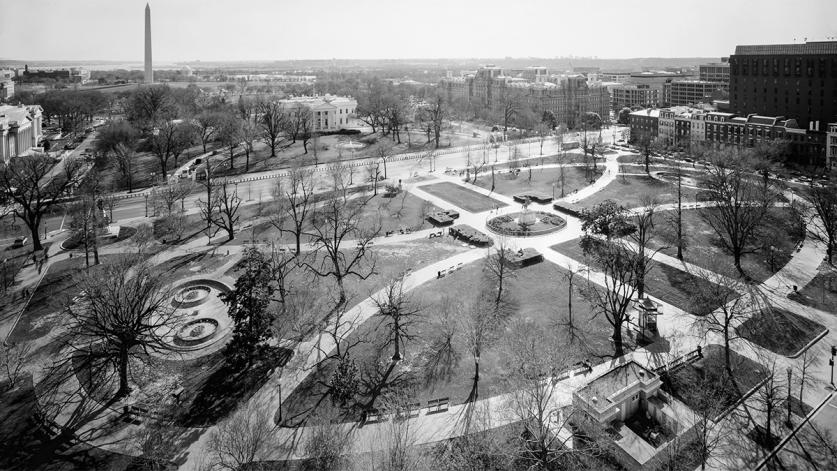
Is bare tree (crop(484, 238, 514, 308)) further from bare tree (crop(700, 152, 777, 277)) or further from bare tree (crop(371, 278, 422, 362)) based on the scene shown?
bare tree (crop(700, 152, 777, 277))

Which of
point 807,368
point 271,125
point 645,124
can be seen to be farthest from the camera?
point 645,124

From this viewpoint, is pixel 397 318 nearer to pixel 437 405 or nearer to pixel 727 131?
pixel 437 405

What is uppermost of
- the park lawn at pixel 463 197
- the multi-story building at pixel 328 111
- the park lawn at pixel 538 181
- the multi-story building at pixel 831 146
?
the multi-story building at pixel 328 111

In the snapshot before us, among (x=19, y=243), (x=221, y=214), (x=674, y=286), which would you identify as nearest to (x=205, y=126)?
(x=221, y=214)

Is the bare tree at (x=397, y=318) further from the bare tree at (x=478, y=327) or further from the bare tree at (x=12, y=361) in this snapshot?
the bare tree at (x=12, y=361)

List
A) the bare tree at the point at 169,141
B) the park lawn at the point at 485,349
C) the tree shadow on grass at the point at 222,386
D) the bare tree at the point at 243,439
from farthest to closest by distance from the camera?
the bare tree at the point at 169,141
the park lawn at the point at 485,349
the tree shadow on grass at the point at 222,386
the bare tree at the point at 243,439

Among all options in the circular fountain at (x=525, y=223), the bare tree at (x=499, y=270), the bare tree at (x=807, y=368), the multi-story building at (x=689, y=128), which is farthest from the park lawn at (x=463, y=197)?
the multi-story building at (x=689, y=128)

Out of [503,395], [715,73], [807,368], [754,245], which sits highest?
[715,73]
